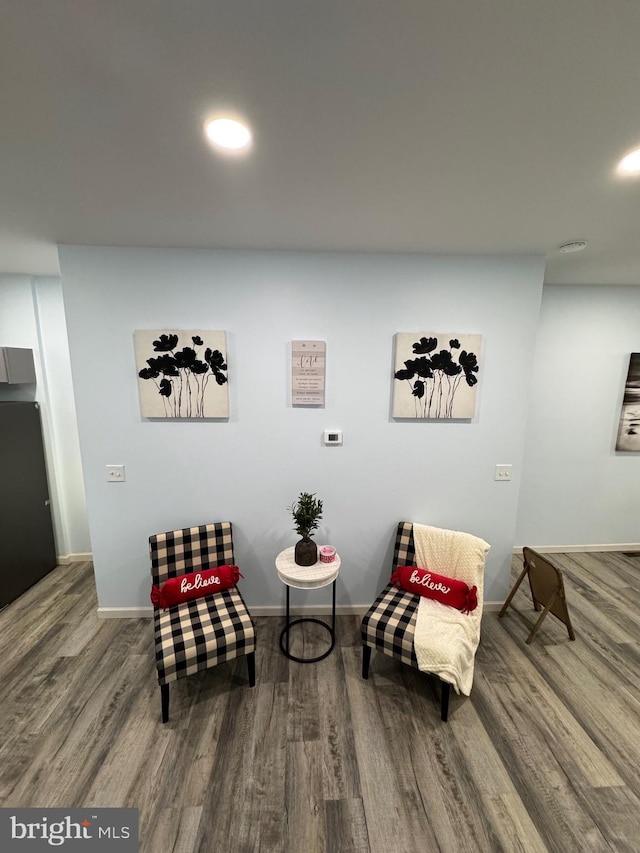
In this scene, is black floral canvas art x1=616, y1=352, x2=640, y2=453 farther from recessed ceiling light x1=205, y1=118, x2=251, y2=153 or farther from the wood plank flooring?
recessed ceiling light x1=205, y1=118, x2=251, y2=153

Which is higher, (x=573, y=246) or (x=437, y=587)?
(x=573, y=246)

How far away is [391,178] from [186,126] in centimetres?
79

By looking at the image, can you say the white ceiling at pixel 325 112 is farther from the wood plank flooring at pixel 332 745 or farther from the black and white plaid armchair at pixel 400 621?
the wood plank flooring at pixel 332 745

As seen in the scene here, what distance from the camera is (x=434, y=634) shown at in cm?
187

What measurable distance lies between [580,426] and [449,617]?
2.55 m

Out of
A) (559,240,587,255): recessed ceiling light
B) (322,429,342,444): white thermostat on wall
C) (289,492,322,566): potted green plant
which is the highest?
(559,240,587,255): recessed ceiling light

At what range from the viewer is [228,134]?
3.71 ft

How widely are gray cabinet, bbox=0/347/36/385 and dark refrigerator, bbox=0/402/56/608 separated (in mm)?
204

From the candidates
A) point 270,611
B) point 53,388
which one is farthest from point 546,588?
point 53,388

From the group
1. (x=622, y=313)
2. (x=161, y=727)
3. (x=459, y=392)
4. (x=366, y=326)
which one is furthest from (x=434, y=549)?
(x=622, y=313)

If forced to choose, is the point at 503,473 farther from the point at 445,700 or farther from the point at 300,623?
the point at 300,623

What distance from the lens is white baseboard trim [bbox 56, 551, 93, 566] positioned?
3.24 m

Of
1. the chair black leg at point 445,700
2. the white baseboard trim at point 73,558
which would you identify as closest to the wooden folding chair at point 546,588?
the chair black leg at point 445,700

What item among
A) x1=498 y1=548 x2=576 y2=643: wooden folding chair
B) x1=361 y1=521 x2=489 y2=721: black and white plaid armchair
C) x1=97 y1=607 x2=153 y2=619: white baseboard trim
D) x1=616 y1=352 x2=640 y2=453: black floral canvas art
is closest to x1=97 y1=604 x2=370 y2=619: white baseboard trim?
x1=97 y1=607 x2=153 y2=619: white baseboard trim
